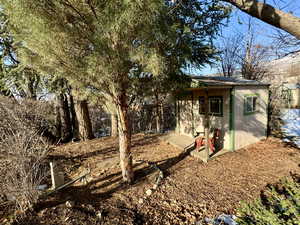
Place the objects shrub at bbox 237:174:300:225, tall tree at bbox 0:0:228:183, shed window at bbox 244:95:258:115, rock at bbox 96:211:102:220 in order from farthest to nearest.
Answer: shed window at bbox 244:95:258:115 < rock at bbox 96:211:102:220 < tall tree at bbox 0:0:228:183 < shrub at bbox 237:174:300:225

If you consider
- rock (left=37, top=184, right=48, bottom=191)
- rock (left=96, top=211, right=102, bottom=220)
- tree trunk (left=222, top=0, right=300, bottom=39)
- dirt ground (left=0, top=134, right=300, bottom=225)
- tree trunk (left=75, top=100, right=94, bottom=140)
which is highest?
tree trunk (left=222, top=0, right=300, bottom=39)

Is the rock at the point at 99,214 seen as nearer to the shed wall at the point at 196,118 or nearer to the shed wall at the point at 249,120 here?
the shed wall at the point at 196,118

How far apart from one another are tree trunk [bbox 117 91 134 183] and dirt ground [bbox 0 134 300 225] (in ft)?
0.91

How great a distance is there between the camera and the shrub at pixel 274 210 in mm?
1935

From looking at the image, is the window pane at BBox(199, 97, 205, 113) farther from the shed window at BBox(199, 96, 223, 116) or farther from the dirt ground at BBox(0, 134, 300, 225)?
the dirt ground at BBox(0, 134, 300, 225)

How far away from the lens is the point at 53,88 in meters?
5.86

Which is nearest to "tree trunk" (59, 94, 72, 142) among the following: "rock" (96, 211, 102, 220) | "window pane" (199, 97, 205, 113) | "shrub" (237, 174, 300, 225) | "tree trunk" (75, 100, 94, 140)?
"tree trunk" (75, 100, 94, 140)

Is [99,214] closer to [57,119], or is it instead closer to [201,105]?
[201,105]

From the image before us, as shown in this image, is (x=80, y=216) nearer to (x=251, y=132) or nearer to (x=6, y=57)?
(x=251, y=132)

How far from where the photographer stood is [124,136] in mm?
3201

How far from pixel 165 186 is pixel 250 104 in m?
4.52

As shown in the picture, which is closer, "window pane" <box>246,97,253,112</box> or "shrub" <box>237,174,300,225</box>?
"shrub" <box>237,174,300,225</box>

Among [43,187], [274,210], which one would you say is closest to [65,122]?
[43,187]

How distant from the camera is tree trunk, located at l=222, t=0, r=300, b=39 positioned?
5.69 feet
